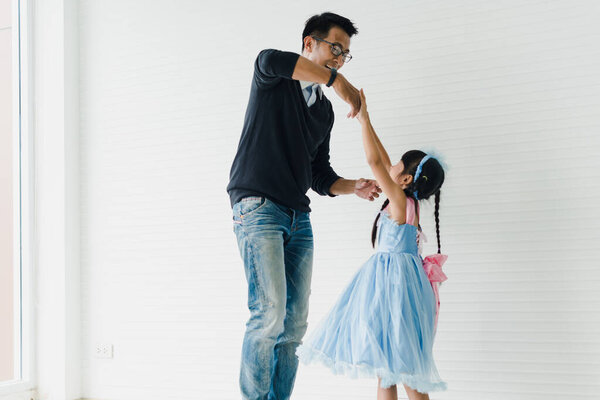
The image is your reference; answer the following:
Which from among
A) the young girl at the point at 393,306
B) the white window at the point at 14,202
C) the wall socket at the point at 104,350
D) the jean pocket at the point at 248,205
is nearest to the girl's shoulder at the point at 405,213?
the young girl at the point at 393,306

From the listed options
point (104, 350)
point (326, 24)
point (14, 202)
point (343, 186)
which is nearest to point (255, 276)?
point (343, 186)

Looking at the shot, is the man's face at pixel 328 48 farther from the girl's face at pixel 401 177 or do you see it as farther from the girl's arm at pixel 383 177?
the girl's face at pixel 401 177

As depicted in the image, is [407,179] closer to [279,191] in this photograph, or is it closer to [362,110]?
[362,110]

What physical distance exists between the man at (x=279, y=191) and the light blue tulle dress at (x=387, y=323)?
131mm

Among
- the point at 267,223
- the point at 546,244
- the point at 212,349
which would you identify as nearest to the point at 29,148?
the point at 212,349

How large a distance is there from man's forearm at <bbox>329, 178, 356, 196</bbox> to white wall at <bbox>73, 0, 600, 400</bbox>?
41cm

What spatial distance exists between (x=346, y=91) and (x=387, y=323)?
77 centimetres

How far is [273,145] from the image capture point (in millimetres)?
1794

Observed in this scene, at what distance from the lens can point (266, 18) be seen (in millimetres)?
2762

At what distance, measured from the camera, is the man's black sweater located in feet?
5.78

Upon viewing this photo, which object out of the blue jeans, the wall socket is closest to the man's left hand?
the blue jeans

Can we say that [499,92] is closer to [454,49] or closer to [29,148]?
[454,49]

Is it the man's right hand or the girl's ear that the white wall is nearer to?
the girl's ear

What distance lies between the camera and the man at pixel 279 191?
67.3 inches
